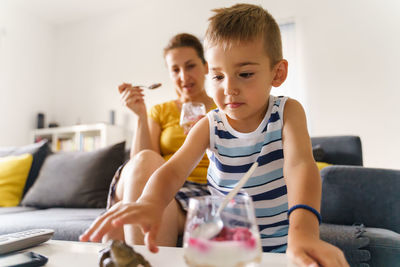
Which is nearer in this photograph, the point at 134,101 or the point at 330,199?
the point at 330,199

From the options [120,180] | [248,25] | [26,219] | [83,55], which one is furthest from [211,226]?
[83,55]

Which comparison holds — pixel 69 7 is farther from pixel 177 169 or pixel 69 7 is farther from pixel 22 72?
pixel 177 169

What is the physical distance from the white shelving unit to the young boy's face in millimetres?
3376

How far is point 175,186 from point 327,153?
4.75 feet

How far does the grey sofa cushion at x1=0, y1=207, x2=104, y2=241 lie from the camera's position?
1431 mm

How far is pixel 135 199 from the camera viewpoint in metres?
0.90

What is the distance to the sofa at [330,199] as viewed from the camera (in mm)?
1096

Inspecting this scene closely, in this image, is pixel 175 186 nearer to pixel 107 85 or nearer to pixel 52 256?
pixel 52 256

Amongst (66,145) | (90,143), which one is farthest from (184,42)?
(66,145)

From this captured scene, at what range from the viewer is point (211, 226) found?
0.37 metres

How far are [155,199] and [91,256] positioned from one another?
0.15m

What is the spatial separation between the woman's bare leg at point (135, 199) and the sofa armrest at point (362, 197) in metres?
0.69

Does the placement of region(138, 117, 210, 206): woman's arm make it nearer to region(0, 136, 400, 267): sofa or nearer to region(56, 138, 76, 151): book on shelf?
region(0, 136, 400, 267): sofa

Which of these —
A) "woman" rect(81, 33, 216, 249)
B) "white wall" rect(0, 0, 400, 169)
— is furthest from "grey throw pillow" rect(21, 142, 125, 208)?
"white wall" rect(0, 0, 400, 169)
